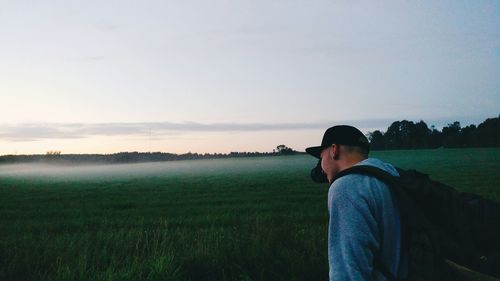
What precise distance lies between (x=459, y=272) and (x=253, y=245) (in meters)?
4.39

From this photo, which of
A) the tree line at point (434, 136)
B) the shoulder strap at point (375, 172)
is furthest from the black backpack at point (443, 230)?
the tree line at point (434, 136)

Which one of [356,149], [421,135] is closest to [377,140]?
[421,135]

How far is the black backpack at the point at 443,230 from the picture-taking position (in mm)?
2428

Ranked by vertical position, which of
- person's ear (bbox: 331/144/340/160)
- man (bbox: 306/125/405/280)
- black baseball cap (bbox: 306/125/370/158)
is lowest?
man (bbox: 306/125/405/280)

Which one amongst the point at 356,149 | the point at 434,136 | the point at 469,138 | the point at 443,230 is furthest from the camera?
the point at 434,136

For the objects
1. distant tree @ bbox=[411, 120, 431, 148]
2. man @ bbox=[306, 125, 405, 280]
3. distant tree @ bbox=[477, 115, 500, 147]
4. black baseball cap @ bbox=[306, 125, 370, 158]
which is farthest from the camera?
distant tree @ bbox=[411, 120, 431, 148]

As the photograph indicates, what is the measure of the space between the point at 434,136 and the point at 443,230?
133 metres

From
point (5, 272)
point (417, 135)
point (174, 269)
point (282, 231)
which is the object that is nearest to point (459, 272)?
point (174, 269)

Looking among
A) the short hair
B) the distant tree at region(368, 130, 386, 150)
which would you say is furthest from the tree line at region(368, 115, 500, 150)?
the short hair

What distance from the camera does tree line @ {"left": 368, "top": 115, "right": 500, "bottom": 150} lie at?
376ft

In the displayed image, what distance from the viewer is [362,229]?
2.54 m

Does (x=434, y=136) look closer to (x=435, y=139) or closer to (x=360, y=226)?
(x=435, y=139)

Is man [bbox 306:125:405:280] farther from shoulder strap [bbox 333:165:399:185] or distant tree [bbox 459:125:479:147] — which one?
distant tree [bbox 459:125:479:147]

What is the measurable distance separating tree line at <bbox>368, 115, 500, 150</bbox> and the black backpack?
4871 inches
